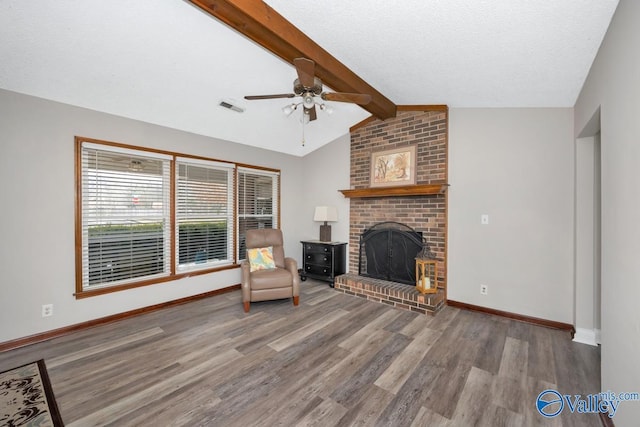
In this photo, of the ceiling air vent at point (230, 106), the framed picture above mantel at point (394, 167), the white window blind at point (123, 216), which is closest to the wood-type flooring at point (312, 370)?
the white window blind at point (123, 216)

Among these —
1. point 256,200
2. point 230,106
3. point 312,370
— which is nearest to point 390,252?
point 312,370

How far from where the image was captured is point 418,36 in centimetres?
214

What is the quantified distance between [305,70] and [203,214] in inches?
113

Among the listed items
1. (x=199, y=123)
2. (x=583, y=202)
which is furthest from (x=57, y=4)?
(x=583, y=202)

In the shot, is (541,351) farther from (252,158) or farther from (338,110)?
(252,158)

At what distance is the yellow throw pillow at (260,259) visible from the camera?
3.88 m

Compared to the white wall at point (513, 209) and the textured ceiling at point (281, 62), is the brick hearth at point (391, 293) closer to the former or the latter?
the white wall at point (513, 209)

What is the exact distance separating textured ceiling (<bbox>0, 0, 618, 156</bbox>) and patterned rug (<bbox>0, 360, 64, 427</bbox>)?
2.60 metres

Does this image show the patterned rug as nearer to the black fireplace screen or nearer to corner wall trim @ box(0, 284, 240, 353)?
corner wall trim @ box(0, 284, 240, 353)

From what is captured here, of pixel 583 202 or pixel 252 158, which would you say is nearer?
pixel 583 202

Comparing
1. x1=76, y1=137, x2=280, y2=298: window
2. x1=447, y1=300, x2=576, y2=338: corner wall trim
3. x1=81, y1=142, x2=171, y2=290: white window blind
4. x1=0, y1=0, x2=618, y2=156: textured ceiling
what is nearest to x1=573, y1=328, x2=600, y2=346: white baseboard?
x1=447, y1=300, x2=576, y2=338: corner wall trim

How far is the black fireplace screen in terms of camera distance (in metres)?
3.98

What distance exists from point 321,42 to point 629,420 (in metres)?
3.26

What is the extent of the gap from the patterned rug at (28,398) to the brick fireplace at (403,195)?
3326 millimetres
